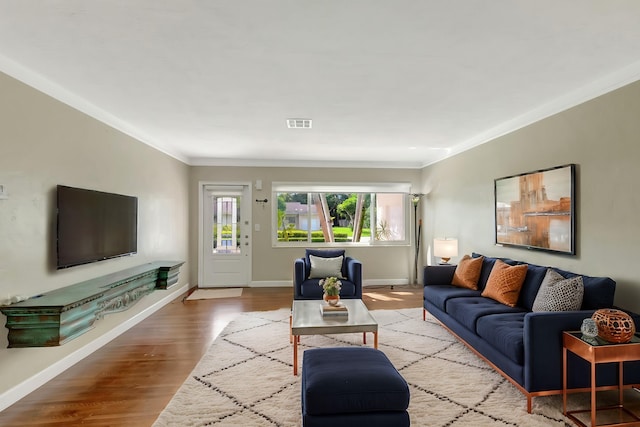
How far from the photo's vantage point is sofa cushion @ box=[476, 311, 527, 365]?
2.33 m

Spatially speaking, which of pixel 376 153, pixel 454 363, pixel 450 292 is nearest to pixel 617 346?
pixel 454 363

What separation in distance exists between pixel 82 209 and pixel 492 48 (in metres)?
3.68

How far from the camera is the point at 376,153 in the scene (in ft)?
18.7

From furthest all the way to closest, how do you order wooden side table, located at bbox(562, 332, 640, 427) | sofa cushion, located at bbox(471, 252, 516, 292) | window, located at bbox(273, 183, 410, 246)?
1. window, located at bbox(273, 183, 410, 246)
2. sofa cushion, located at bbox(471, 252, 516, 292)
3. wooden side table, located at bbox(562, 332, 640, 427)

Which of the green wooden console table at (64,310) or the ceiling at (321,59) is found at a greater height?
the ceiling at (321,59)

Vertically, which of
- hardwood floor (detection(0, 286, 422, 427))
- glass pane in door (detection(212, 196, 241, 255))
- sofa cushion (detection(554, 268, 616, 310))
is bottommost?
hardwood floor (detection(0, 286, 422, 427))

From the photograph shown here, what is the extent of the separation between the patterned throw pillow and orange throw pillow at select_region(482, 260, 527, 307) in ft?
1.25

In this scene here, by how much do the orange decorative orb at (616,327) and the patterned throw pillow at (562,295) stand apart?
18.8 inches

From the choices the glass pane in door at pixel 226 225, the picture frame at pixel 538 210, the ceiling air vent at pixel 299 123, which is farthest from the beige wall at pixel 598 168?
the glass pane in door at pixel 226 225

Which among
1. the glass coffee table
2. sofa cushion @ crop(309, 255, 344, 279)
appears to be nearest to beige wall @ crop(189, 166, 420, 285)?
sofa cushion @ crop(309, 255, 344, 279)

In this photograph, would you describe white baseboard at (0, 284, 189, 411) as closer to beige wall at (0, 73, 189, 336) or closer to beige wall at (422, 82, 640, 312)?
beige wall at (0, 73, 189, 336)

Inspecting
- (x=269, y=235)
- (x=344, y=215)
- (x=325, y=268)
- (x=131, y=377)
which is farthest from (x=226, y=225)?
(x=131, y=377)

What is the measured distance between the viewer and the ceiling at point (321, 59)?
181 centimetres

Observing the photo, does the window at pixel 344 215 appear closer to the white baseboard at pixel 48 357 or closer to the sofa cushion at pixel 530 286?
the white baseboard at pixel 48 357
